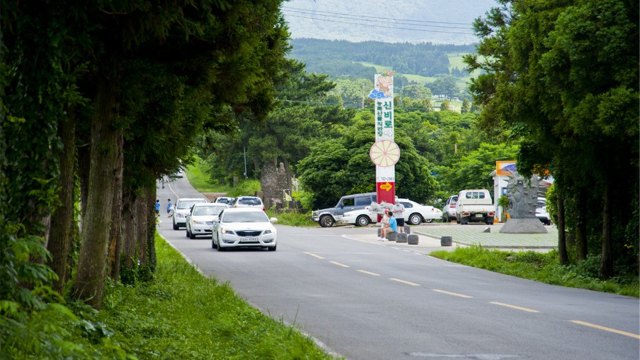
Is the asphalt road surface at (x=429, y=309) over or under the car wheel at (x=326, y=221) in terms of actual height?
under

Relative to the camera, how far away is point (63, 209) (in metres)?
12.9

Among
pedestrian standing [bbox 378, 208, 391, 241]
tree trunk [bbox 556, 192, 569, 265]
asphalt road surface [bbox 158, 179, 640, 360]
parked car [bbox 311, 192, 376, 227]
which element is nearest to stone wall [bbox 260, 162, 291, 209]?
parked car [bbox 311, 192, 376, 227]

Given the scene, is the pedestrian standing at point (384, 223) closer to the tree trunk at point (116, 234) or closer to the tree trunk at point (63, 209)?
the tree trunk at point (116, 234)

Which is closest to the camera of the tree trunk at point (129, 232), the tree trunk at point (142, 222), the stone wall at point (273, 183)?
the tree trunk at point (129, 232)

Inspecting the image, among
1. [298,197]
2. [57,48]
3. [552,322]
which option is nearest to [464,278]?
[552,322]

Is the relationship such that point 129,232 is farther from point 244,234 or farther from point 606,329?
point 244,234

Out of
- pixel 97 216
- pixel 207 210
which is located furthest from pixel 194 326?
pixel 207 210

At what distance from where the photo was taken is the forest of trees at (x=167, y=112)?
9930 millimetres

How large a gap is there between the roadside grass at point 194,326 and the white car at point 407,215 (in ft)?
140

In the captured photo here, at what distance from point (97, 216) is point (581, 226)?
14991 millimetres

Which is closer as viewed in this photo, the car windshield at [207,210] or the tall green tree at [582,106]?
the tall green tree at [582,106]

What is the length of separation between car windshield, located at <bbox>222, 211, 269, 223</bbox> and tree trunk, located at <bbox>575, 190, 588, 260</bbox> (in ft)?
43.7

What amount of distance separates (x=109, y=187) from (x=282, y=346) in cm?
402

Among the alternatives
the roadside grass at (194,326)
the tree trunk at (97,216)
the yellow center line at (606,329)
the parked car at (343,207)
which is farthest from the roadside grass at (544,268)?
the parked car at (343,207)
